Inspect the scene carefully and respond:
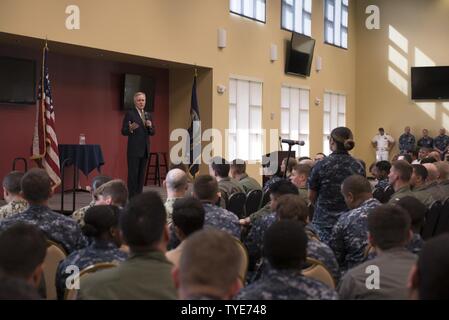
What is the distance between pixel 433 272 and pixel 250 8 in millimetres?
12837

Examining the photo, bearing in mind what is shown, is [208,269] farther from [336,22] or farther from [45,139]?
[336,22]

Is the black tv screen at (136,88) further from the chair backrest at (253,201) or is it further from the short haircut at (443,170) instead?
the short haircut at (443,170)

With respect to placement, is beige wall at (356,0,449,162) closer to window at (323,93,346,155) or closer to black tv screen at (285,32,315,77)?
window at (323,93,346,155)

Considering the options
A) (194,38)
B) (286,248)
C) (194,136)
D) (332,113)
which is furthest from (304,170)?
(332,113)

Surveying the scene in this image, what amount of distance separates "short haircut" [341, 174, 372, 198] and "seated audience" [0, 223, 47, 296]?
8.10 feet

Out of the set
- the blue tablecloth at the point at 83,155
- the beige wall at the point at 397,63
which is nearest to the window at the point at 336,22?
the beige wall at the point at 397,63

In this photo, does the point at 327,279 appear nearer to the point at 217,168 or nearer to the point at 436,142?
the point at 217,168

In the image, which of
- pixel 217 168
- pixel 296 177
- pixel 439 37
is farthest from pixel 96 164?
pixel 439 37

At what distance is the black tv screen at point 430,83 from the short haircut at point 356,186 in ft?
49.2

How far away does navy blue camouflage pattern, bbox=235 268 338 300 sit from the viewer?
2125 mm

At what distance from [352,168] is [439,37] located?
14.9 metres

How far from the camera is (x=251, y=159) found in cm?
1424

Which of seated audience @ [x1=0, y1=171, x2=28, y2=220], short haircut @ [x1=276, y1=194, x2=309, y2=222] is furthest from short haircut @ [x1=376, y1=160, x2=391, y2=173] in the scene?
seated audience @ [x1=0, y1=171, x2=28, y2=220]

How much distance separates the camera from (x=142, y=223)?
7.97ft
